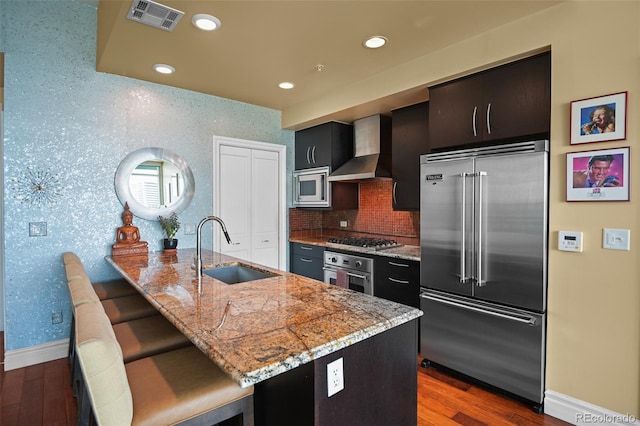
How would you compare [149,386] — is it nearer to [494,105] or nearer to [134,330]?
[134,330]

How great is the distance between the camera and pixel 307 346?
3.59 ft

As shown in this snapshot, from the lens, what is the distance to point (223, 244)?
3826 mm

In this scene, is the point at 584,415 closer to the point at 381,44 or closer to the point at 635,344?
the point at 635,344

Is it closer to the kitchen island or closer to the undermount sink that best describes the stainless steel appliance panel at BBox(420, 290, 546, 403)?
the kitchen island

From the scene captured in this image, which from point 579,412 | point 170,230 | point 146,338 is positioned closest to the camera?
point 146,338

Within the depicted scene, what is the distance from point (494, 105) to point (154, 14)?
2.31 meters

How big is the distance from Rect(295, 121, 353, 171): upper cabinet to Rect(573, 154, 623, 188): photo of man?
245cm

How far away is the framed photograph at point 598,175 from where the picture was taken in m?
1.84

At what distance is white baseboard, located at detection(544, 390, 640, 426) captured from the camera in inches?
73.7

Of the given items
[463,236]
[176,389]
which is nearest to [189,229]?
[176,389]

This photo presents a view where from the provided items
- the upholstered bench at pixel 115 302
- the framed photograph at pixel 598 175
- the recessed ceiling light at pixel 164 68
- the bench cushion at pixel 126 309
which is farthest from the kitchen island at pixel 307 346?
the recessed ceiling light at pixel 164 68

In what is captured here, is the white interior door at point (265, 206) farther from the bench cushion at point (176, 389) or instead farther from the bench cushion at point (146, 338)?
the bench cushion at point (176, 389)

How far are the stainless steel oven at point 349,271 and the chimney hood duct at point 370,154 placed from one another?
34.3 inches

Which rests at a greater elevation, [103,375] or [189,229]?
[189,229]
